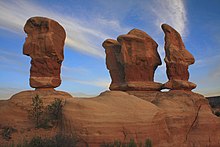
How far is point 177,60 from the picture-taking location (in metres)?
21.1

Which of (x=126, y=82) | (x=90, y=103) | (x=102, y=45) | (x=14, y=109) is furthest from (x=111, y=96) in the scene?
(x=102, y=45)

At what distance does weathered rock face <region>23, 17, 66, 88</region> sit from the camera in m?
19.2

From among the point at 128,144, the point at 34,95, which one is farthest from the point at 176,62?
the point at 128,144

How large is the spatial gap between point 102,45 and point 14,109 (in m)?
10.6

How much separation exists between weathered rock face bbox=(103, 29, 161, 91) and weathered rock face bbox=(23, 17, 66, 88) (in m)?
5.10

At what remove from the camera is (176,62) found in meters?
21.1

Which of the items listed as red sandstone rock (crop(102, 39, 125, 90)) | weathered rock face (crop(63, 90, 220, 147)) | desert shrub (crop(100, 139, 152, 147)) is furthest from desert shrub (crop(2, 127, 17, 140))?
red sandstone rock (crop(102, 39, 125, 90))

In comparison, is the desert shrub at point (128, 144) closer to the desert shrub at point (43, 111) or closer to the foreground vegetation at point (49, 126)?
the foreground vegetation at point (49, 126)

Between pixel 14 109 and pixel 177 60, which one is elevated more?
pixel 177 60

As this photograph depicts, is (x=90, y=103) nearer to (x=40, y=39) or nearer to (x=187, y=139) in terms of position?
(x=187, y=139)

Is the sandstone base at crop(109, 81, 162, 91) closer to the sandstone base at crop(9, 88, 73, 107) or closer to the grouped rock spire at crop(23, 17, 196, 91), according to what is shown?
the grouped rock spire at crop(23, 17, 196, 91)

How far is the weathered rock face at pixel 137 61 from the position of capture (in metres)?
21.6

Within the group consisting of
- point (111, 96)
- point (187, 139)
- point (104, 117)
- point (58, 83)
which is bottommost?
point (187, 139)

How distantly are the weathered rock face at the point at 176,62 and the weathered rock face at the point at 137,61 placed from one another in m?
1.44
